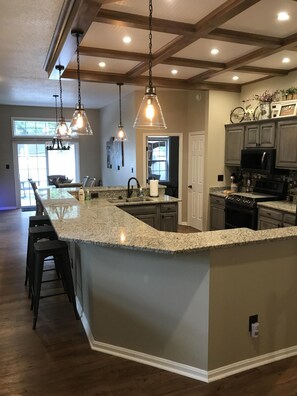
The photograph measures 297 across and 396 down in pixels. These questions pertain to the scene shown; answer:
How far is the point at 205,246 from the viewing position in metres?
2.01

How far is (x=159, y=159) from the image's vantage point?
809 centimetres

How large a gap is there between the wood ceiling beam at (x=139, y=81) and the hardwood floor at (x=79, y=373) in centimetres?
361

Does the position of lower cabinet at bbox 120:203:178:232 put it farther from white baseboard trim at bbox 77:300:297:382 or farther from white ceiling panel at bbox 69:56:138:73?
white baseboard trim at bbox 77:300:297:382

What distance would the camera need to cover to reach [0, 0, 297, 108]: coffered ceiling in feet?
9.11

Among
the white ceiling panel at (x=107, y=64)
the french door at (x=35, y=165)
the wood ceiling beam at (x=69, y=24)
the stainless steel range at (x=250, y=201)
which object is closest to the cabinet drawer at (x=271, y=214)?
the stainless steel range at (x=250, y=201)

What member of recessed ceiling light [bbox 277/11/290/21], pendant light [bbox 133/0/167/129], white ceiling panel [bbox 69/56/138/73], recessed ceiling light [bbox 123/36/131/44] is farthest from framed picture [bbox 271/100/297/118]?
pendant light [bbox 133/0/167/129]

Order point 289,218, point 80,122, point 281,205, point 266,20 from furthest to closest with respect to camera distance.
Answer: point 281,205 → point 289,218 → point 80,122 → point 266,20

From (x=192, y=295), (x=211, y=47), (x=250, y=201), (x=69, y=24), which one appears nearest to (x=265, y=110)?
(x=250, y=201)

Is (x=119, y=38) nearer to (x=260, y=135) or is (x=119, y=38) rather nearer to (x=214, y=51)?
(x=214, y=51)

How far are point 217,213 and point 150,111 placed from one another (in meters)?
3.76

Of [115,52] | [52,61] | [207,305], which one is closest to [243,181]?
[115,52]

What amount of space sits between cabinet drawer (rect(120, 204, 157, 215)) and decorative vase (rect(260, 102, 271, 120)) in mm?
2357

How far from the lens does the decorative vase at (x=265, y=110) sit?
509cm

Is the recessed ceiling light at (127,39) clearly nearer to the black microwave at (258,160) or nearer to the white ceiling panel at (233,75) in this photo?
the white ceiling panel at (233,75)
